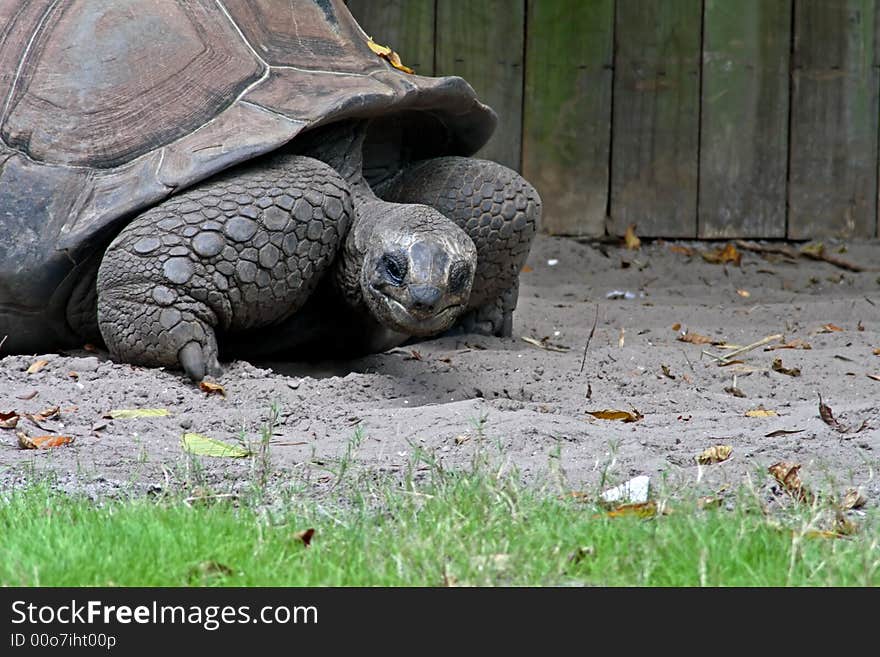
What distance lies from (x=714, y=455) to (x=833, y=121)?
4757 mm

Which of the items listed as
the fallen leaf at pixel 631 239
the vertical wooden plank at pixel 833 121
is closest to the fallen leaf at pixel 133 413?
the fallen leaf at pixel 631 239

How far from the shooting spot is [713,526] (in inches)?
96.9

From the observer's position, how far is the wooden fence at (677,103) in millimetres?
7172

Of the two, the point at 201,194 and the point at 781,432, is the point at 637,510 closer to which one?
the point at 781,432

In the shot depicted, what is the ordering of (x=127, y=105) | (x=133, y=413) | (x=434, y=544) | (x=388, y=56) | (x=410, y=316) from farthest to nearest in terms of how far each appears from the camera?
(x=388, y=56) → (x=127, y=105) → (x=410, y=316) → (x=133, y=413) → (x=434, y=544)

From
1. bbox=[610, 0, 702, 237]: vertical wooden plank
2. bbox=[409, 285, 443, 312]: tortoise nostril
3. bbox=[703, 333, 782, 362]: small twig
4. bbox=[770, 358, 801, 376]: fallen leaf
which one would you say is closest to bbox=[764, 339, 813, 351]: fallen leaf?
bbox=[703, 333, 782, 362]: small twig

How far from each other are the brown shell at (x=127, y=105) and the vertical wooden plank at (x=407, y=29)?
2.36m

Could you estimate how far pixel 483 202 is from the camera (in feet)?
16.3

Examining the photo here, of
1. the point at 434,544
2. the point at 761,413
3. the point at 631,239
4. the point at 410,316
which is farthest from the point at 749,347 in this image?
the point at 434,544

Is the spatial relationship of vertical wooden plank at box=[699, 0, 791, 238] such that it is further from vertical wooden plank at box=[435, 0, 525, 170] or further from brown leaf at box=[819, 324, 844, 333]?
brown leaf at box=[819, 324, 844, 333]

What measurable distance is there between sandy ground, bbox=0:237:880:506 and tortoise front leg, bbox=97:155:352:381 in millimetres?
116
